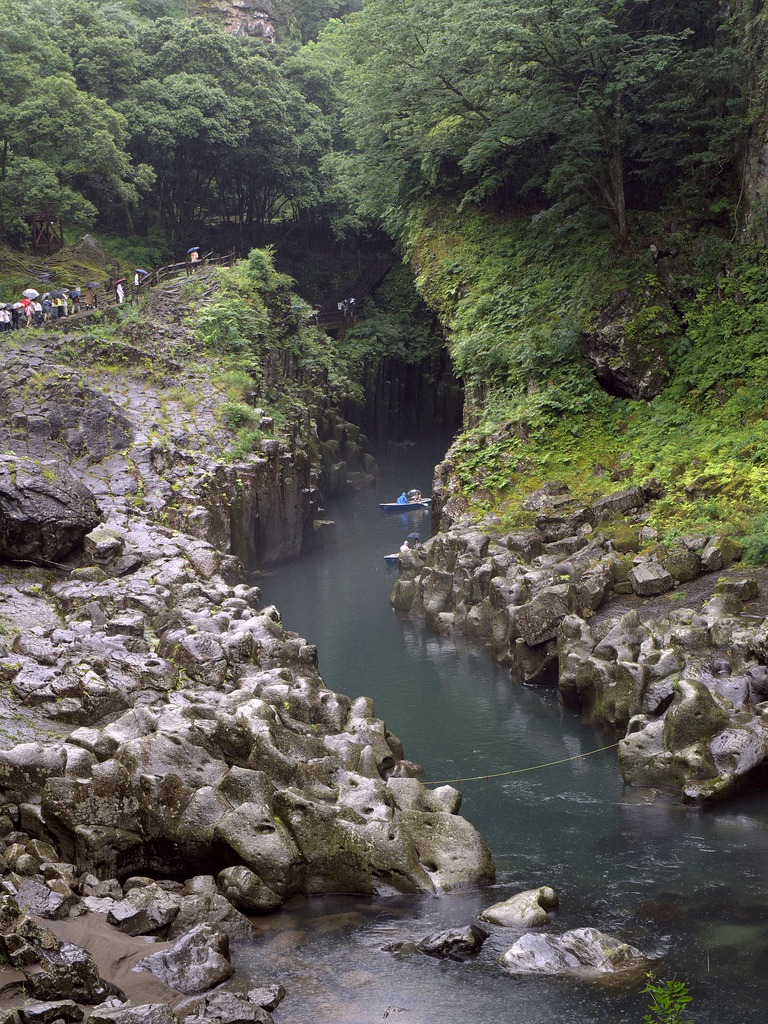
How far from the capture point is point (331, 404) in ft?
152

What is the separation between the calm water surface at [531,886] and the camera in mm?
11141

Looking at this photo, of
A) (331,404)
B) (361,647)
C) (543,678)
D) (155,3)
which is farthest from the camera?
(155,3)

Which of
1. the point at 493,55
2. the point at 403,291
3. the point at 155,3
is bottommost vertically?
the point at 403,291

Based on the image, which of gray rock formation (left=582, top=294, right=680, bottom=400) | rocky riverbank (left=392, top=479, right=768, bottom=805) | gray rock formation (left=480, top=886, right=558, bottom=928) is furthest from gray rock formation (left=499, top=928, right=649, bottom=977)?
gray rock formation (left=582, top=294, right=680, bottom=400)

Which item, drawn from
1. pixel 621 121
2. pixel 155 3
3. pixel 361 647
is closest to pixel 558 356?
pixel 621 121

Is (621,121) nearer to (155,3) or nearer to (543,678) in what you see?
(543,678)

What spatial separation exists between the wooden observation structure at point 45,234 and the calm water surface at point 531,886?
31297mm

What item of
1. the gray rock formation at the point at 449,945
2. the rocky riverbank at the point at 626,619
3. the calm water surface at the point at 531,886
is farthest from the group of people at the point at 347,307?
the gray rock formation at the point at 449,945

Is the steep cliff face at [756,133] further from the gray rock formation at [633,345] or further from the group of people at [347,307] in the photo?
the group of people at [347,307]

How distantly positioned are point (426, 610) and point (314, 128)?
3536 centimetres

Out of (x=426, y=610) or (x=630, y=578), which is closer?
(x=630, y=578)

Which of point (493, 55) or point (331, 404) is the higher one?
point (493, 55)

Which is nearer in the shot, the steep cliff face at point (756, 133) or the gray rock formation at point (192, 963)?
the gray rock formation at point (192, 963)

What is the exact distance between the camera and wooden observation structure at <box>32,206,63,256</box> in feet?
156
